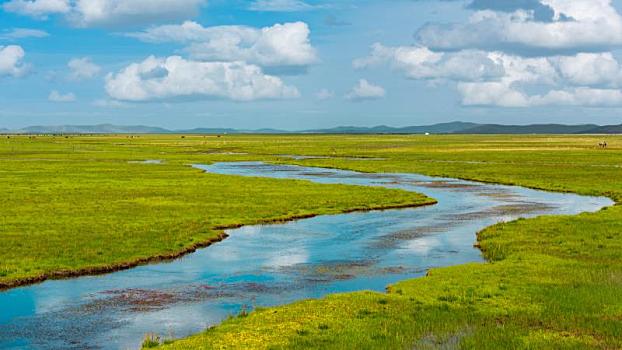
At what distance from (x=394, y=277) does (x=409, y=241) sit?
28.2 feet

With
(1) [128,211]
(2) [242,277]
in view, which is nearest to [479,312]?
(2) [242,277]

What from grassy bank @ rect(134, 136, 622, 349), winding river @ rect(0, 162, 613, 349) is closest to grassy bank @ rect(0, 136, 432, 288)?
winding river @ rect(0, 162, 613, 349)

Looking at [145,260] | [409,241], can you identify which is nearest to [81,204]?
[145,260]

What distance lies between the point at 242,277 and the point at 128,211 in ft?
69.2

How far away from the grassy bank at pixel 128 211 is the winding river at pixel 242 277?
6.17ft

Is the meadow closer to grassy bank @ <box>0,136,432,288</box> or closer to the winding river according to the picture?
grassy bank @ <box>0,136,432,288</box>

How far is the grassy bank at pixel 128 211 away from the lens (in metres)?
29.3

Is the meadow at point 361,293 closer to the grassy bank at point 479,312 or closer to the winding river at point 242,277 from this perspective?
the grassy bank at point 479,312

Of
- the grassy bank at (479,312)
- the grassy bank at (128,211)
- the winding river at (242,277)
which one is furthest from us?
the grassy bank at (128,211)

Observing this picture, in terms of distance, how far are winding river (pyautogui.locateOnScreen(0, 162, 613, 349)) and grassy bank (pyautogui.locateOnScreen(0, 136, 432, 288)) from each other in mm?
1879

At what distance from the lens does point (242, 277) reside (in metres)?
26.9

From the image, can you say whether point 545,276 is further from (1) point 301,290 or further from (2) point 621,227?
(2) point 621,227

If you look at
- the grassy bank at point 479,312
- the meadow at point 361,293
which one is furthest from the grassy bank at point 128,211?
the grassy bank at point 479,312

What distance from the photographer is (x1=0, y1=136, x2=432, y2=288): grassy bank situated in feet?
96.1
